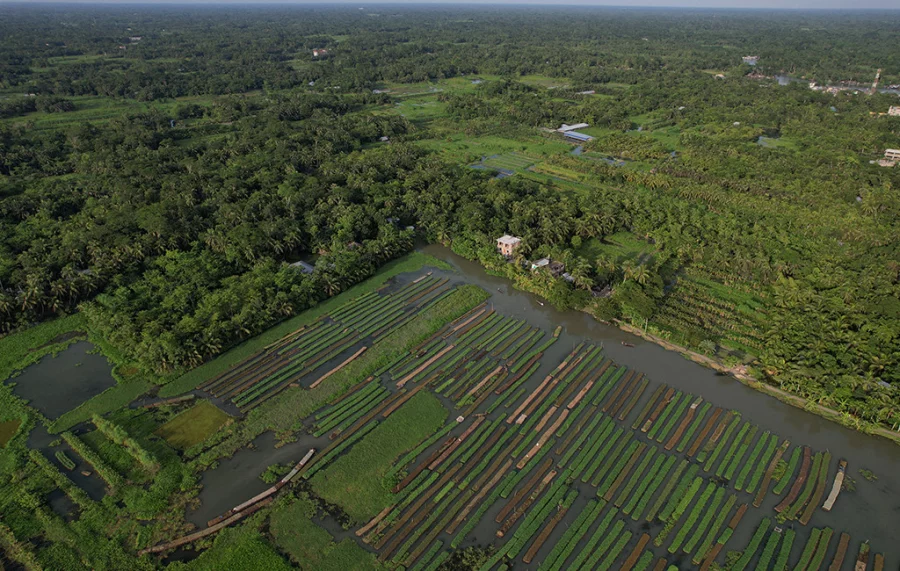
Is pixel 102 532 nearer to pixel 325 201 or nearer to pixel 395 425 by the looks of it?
pixel 395 425

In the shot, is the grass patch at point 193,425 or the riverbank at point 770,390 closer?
the riverbank at point 770,390

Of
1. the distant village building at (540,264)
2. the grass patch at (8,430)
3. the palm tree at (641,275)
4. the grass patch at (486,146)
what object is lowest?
the grass patch at (8,430)

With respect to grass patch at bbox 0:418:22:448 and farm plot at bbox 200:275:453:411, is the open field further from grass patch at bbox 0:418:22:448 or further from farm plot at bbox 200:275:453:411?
grass patch at bbox 0:418:22:448

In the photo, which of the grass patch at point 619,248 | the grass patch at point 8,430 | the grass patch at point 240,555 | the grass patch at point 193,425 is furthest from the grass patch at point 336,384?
the grass patch at point 619,248

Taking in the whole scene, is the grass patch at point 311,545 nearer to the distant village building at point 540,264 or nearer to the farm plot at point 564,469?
the farm plot at point 564,469

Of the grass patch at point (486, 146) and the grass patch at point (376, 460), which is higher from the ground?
the grass patch at point (486, 146)

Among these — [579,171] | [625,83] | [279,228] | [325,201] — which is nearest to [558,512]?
[279,228]

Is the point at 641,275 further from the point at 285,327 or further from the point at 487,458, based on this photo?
the point at 285,327
